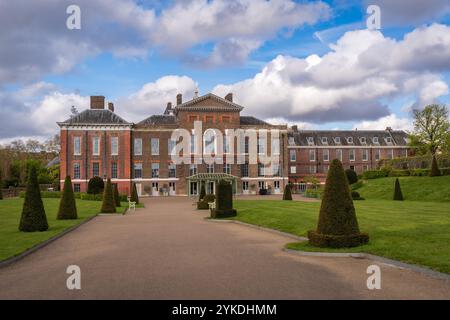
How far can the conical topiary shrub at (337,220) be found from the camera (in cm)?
1225

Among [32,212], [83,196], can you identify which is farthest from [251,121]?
[32,212]

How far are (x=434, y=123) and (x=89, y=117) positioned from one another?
5007 centimetres

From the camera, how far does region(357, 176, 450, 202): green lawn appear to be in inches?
1324

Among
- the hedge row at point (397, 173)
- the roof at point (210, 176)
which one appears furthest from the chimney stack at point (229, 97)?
the hedge row at point (397, 173)

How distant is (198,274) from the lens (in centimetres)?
952

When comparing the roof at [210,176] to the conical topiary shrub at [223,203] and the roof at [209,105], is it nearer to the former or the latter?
the roof at [209,105]

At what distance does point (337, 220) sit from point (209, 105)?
49.0 meters

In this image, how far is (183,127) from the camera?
59.9m

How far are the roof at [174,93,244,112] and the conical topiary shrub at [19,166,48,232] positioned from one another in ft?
140

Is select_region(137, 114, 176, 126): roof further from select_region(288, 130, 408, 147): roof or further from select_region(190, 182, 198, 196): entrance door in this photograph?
select_region(288, 130, 408, 147): roof

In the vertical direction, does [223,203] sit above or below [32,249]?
above

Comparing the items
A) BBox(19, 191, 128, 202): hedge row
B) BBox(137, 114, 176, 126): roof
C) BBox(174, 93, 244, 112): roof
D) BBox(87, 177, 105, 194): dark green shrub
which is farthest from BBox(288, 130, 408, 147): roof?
Result: BBox(87, 177, 105, 194): dark green shrub

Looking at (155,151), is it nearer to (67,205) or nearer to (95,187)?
Result: (95,187)
